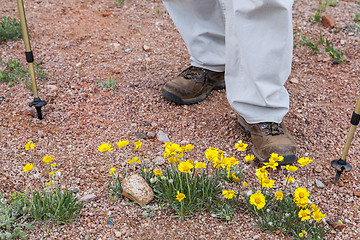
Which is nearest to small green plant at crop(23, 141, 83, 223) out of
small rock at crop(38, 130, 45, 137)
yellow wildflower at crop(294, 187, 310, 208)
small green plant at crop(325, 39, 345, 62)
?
small rock at crop(38, 130, 45, 137)

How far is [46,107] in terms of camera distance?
125 inches

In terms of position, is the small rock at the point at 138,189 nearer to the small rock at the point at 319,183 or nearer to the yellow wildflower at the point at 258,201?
the yellow wildflower at the point at 258,201

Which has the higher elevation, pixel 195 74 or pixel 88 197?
pixel 195 74

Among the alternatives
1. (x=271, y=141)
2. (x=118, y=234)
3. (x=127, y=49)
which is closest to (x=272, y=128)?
(x=271, y=141)

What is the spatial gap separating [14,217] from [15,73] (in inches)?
66.7

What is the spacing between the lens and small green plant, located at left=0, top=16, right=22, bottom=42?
394cm

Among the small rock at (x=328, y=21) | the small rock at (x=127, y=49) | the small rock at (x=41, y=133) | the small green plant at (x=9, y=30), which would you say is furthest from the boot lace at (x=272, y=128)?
the small green plant at (x=9, y=30)

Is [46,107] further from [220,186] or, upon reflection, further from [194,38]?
[220,186]

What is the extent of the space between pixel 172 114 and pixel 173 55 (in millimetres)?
965

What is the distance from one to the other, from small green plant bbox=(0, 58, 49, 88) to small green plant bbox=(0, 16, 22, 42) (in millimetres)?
432

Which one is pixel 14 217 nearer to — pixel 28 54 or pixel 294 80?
pixel 28 54

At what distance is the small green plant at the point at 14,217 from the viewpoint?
207 centimetres

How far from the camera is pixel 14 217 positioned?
2.14 metres

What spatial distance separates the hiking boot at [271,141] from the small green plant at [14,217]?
143 cm
